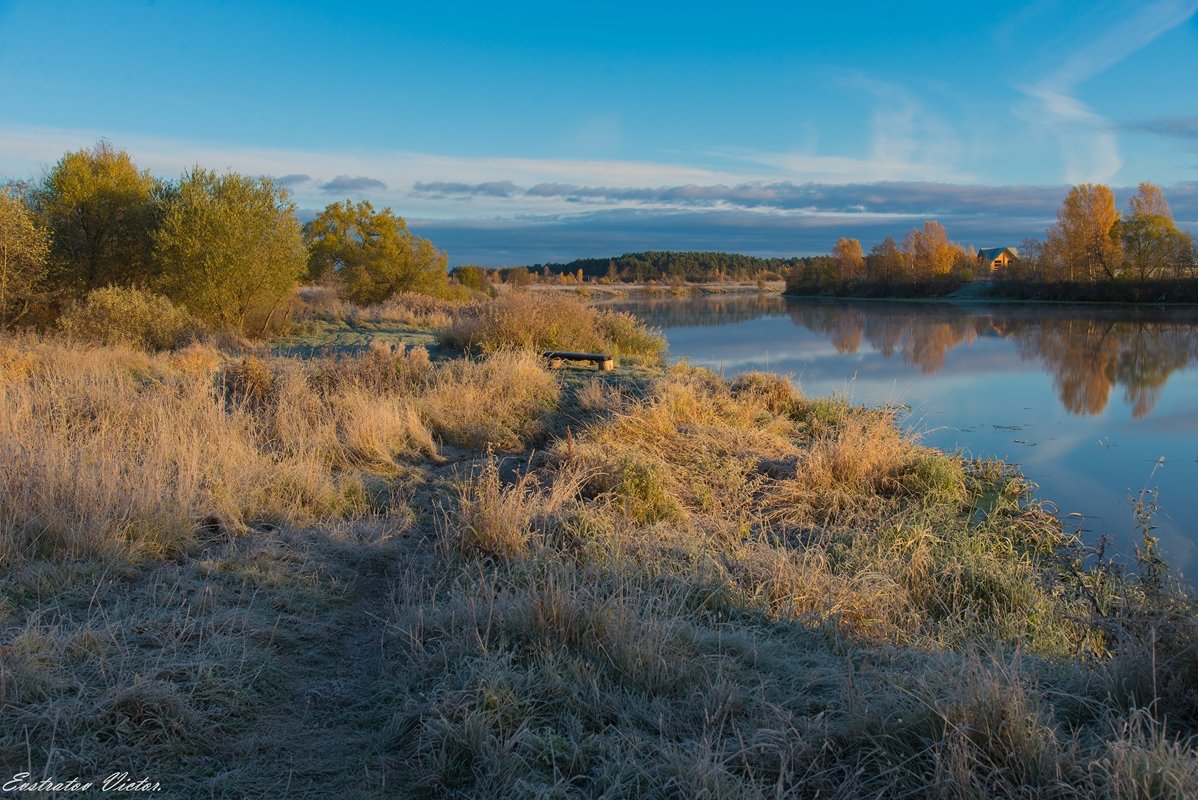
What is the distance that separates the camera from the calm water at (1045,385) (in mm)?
10148

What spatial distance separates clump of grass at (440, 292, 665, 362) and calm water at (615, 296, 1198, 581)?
2.84m

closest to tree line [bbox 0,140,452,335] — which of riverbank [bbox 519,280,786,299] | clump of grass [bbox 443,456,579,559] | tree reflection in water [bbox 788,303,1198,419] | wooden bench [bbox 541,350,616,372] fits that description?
wooden bench [bbox 541,350,616,372]

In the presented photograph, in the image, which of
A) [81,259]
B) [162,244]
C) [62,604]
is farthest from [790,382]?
[81,259]

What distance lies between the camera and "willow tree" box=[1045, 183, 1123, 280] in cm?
4738

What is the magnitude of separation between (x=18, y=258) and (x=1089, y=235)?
5363 centimetres

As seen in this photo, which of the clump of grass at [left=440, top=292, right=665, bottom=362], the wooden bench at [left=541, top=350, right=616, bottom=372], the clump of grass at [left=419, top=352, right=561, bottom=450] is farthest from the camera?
the clump of grass at [left=440, top=292, right=665, bottom=362]

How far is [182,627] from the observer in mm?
3775

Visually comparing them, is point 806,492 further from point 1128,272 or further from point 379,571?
point 1128,272

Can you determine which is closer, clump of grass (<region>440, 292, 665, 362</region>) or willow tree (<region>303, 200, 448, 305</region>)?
clump of grass (<region>440, 292, 665, 362</region>)

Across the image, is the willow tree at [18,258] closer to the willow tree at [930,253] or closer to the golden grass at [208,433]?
the golden grass at [208,433]

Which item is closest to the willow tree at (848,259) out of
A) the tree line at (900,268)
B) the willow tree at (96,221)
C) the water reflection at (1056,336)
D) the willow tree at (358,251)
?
the tree line at (900,268)

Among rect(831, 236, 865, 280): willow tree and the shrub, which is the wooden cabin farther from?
the shrub

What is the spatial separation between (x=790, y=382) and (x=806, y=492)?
687 centimetres

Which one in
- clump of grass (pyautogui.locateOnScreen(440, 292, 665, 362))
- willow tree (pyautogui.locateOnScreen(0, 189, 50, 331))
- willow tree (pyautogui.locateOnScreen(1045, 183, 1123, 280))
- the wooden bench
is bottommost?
the wooden bench
